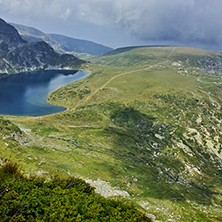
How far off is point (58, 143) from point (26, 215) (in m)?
51.7

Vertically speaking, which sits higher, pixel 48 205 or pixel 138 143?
pixel 48 205

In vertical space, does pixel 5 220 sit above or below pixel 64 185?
above

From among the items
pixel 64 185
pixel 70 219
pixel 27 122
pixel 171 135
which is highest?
pixel 70 219

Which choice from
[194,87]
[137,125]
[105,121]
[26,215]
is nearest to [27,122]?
[105,121]

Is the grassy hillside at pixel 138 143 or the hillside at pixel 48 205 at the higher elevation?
the hillside at pixel 48 205

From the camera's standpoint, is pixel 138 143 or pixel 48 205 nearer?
pixel 48 205

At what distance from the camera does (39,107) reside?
13388cm

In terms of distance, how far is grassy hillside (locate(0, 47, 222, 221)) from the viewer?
44.5 meters

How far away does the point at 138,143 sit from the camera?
307ft

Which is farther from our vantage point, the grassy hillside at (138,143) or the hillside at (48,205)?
the grassy hillside at (138,143)

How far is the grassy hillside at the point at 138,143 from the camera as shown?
146 ft

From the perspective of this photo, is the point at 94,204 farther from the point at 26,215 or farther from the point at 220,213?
the point at 220,213

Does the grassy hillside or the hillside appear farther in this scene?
the grassy hillside

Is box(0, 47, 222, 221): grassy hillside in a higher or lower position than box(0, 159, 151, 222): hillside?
lower
